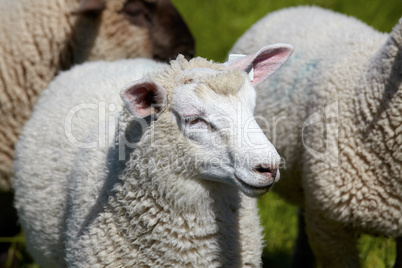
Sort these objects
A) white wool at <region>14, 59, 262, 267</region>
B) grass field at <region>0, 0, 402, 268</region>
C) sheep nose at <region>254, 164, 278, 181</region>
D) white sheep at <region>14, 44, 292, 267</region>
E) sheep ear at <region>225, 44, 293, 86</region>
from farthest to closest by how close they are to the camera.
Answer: grass field at <region>0, 0, 402, 268</region> < sheep ear at <region>225, 44, 293, 86</region> < white wool at <region>14, 59, 262, 267</region> < white sheep at <region>14, 44, 292, 267</region> < sheep nose at <region>254, 164, 278, 181</region>

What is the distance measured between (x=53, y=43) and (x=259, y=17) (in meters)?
3.67

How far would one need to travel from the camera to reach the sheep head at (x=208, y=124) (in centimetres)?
224

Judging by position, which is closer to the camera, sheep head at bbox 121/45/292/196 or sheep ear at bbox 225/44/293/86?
sheep head at bbox 121/45/292/196

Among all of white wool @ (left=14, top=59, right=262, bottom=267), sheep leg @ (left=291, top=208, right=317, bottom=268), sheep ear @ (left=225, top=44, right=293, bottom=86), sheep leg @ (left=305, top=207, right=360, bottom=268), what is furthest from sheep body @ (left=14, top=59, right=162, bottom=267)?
sheep leg @ (left=291, top=208, right=317, bottom=268)

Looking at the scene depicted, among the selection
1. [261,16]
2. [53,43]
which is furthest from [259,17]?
[53,43]

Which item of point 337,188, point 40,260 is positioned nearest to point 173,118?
point 337,188

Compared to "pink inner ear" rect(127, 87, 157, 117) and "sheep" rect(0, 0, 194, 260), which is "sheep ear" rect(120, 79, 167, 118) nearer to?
"pink inner ear" rect(127, 87, 157, 117)

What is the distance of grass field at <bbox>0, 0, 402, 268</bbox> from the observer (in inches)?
185

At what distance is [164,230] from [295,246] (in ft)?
7.11

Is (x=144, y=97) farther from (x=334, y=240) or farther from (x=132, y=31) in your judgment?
(x=132, y=31)

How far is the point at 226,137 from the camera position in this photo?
2312mm

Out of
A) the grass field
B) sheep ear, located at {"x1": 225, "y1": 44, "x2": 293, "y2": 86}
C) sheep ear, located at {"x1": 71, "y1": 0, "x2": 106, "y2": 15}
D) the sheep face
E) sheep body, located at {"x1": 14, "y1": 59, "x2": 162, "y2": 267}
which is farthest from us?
the grass field

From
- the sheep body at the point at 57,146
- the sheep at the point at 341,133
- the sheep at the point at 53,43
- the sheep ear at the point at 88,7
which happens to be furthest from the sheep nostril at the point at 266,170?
the sheep ear at the point at 88,7

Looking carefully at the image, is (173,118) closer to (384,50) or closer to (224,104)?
(224,104)
